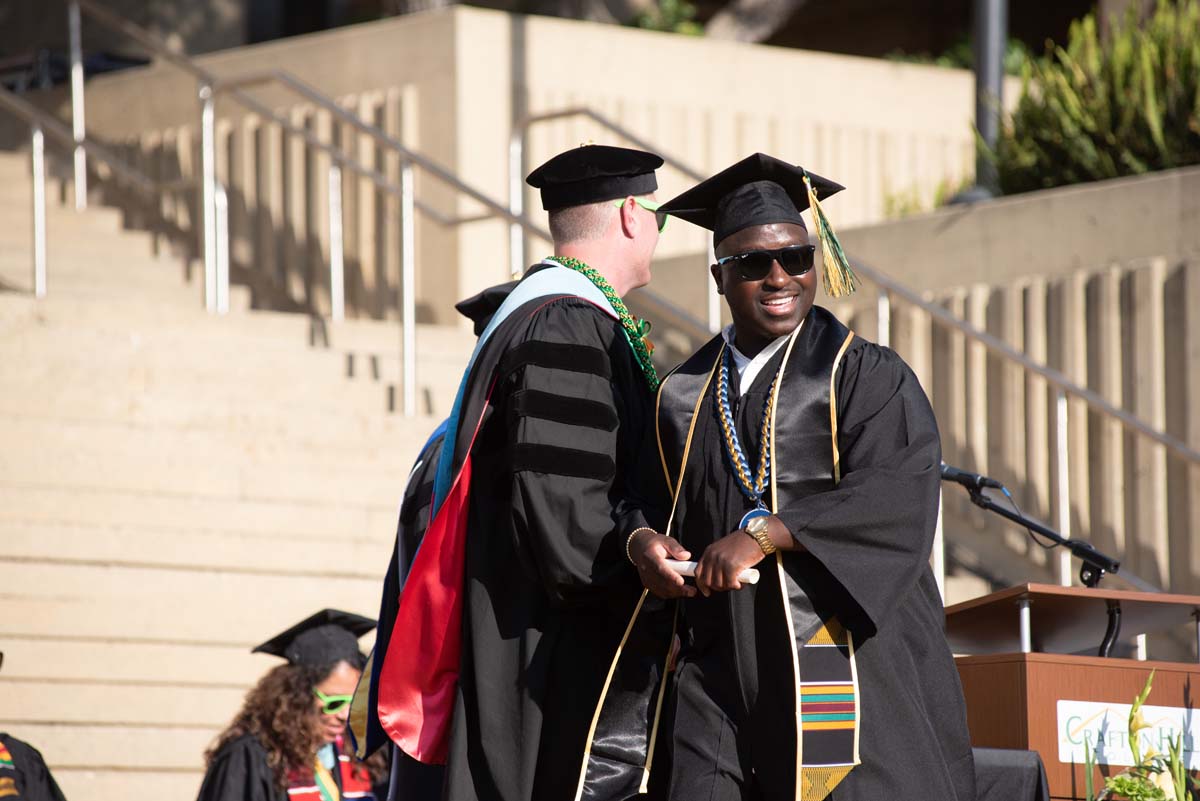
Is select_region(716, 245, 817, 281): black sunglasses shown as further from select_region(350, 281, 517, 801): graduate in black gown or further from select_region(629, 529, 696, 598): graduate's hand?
select_region(350, 281, 517, 801): graduate in black gown

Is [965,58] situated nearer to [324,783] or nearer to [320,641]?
[320,641]

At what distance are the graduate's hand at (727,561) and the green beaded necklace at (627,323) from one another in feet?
2.54

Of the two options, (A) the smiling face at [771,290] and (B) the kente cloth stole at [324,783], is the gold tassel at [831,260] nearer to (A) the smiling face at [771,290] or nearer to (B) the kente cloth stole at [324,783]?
(A) the smiling face at [771,290]

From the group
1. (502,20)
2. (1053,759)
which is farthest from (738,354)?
(502,20)

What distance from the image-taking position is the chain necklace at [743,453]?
3777 millimetres

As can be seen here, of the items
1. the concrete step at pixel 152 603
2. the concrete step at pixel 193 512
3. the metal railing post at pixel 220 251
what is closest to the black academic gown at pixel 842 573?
the concrete step at pixel 152 603

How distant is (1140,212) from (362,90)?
5224 mm

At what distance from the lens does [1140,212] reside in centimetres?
903

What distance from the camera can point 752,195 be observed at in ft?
13.1

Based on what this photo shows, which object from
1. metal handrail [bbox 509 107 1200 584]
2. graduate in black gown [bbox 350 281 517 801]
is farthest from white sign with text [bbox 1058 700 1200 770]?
metal handrail [bbox 509 107 1200 584]

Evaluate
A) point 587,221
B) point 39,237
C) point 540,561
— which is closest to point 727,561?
point 540,561

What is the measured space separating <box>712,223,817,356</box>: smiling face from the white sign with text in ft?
4.07

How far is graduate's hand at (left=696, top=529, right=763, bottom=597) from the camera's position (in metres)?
3.60

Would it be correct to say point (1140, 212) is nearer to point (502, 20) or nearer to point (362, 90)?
point (502, 20)
